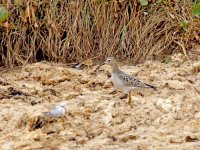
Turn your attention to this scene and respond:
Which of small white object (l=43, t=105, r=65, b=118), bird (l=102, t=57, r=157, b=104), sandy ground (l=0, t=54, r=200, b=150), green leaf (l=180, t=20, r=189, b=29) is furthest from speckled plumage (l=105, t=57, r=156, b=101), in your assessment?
green leaf (l=180, t=20, r=189, b=29)

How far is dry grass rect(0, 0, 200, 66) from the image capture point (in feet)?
20.6

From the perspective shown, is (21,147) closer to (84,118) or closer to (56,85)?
(84,118)

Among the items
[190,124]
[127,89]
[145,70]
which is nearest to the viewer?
[190,124]

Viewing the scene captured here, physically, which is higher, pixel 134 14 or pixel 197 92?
pixel 134 14

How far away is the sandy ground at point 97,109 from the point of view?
4.21 metres

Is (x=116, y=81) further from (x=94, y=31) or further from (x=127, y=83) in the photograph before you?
(x=94, y=31)

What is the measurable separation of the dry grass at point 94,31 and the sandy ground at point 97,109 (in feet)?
0.92

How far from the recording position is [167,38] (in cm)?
633

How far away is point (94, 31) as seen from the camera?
6414 mm

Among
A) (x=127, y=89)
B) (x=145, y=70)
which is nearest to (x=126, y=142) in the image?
(x=127, y=89)

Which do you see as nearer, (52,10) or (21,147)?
(21,147)

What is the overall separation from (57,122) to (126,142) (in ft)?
1.79

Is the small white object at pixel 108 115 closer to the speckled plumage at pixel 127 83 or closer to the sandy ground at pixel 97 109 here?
the sandy ground at pixel 97 109

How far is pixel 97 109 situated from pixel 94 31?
5.81ft
